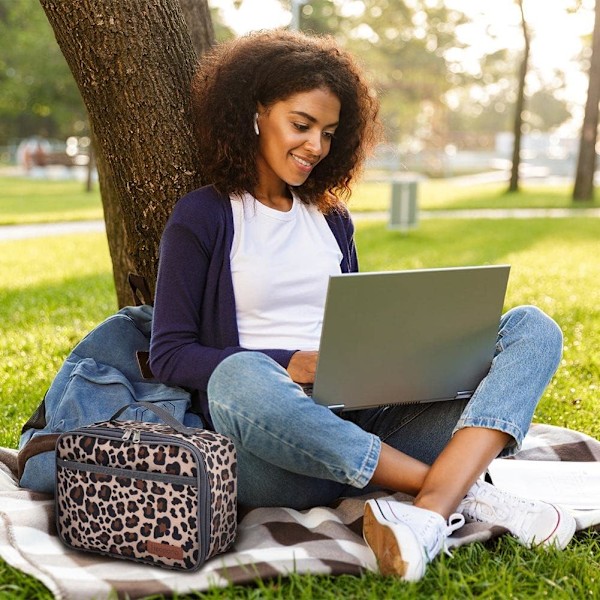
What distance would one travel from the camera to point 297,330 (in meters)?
2.69

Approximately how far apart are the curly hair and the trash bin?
8.44 meters

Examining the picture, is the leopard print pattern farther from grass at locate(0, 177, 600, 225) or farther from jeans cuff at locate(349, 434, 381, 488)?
grass at locate(0, 177, 600, 225)

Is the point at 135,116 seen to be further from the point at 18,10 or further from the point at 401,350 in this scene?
the point at 18,10

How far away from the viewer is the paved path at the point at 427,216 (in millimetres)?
12367

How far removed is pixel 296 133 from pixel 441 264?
20.9 ft

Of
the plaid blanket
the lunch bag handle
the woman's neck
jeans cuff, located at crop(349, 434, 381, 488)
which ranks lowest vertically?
the plaid blanket

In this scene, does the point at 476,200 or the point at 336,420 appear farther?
the point at 476,200

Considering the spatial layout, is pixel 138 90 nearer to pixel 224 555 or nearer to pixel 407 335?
pixel 407 335

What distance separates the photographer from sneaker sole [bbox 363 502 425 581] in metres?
2.17

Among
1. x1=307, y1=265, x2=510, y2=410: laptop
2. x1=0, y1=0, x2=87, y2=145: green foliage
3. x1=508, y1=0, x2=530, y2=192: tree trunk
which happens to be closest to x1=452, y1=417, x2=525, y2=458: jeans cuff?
x1=307, y1=265, x2=510, y2=410: laptop

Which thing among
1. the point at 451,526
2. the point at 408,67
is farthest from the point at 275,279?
the point at 408,67

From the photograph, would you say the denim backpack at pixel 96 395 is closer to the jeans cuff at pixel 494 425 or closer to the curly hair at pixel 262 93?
the curly hair at pixel 262 93

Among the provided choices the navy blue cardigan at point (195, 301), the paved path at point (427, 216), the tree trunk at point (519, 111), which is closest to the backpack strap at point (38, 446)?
the navy blue cardigan at point (195, 301)

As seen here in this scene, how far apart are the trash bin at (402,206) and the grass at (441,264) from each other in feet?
0.48
